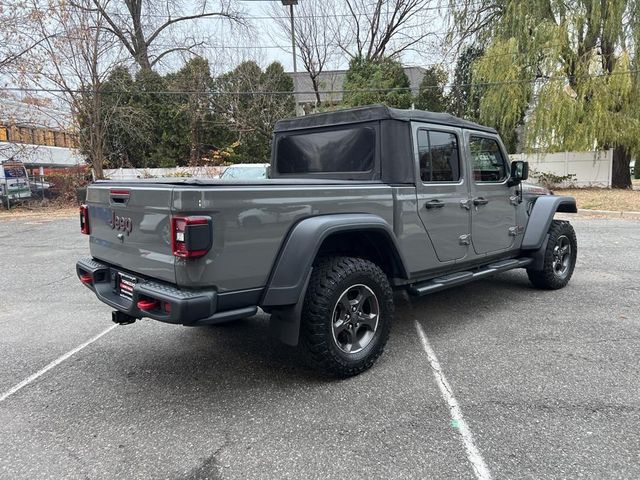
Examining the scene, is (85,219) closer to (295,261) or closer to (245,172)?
(295,261)

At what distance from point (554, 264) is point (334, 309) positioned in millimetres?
3560

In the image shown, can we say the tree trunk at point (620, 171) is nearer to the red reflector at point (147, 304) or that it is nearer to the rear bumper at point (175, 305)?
the rear bumper at point (175, 305)

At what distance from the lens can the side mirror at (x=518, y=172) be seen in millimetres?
4969

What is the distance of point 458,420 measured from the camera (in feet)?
9.51

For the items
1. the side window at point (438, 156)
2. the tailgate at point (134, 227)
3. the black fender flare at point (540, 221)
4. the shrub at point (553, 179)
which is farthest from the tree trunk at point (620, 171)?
the tailgate at point (134, 227)

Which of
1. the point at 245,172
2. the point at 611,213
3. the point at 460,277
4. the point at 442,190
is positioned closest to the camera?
the point at 442,190

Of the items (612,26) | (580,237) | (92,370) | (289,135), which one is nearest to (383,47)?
(612,26)

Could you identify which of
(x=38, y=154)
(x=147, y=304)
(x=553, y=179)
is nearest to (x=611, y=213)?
(x=553, y=179)

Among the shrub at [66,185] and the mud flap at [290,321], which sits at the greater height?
the shrub at [66,185]

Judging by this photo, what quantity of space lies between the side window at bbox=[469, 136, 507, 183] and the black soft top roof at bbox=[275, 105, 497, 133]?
0.53 feet

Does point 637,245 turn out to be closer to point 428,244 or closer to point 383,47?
point 428,244

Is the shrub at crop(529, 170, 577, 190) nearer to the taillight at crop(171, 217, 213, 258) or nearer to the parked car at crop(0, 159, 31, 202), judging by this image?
the taillight at crop(171, 217, 213, 258)

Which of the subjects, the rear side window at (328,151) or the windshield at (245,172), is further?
the windshield at (245,172)

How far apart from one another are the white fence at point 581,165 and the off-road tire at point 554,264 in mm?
14752
